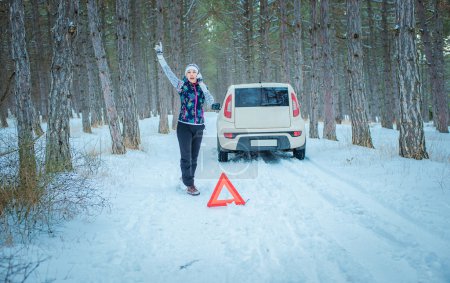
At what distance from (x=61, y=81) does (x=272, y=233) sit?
4370 mm

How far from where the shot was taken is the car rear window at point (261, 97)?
21.9 feet

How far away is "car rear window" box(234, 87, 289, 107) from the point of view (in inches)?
263

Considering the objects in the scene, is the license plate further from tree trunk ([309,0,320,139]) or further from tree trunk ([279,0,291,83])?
tree trunk ([279,0,291,83])

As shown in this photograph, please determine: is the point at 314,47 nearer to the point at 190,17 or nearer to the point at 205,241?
the point at 205,241

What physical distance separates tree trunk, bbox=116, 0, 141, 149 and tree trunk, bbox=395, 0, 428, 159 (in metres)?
7.29

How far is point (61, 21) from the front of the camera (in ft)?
15.9

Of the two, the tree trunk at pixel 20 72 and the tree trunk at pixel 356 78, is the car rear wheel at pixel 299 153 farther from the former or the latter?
the tree trunk at pixel 20 72

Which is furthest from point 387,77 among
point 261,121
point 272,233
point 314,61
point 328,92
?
point 272,233

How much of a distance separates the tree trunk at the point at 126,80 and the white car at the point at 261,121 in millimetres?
3538

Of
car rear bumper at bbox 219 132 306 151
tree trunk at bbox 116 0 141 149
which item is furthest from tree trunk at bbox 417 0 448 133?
tree trunk at bbox 116 0 141 149

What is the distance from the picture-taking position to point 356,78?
332 inches

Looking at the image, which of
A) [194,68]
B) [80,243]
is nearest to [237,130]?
[194,68]

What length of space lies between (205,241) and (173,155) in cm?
559

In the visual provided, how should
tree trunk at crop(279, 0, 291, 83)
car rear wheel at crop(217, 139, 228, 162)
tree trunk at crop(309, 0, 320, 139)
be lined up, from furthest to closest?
tree trunk at crop(279, 0, 291, 83), tree trunk at crop(309, 0, 320, 139), car rear wheel at crop(217, 139, 228, 162)
